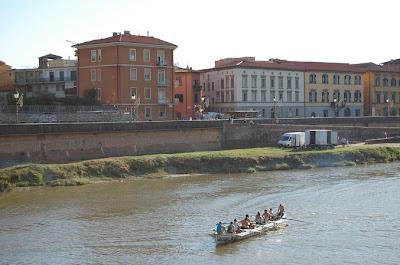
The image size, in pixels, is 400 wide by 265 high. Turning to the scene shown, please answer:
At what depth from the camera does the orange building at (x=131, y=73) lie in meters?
86.7

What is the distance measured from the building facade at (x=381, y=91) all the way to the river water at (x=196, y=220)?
66.6 meters

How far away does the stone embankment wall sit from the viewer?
192ft

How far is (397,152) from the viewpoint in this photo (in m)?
76.1

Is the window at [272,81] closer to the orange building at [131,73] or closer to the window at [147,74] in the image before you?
the orange building at [131,73]

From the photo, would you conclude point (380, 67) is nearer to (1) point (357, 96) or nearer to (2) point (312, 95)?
(1) point (357, 96)

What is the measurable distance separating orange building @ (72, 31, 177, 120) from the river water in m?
31.0

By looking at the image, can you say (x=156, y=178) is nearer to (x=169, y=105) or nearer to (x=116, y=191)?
(x=116, y=191)

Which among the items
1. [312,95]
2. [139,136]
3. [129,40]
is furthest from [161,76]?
[312,95]

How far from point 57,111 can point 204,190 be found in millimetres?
27687

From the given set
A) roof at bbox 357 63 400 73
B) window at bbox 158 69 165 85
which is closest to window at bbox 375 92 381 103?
roof at bbox 357 63 400 73

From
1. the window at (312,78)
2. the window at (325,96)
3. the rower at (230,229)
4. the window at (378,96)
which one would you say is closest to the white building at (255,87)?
the window at (312,78)

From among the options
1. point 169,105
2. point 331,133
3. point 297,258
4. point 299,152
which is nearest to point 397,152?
point 331,133

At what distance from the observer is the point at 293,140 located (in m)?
73.6

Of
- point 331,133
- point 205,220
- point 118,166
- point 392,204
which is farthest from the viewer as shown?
point 331,133
